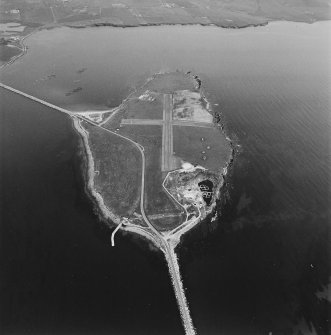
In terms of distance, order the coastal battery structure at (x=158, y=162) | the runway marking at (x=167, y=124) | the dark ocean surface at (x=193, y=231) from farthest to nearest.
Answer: the runway marking at (x=167, y=124) → the coastal battery structure at (x=158, y=162) → the dark ocean surface at (x=193, y=231)

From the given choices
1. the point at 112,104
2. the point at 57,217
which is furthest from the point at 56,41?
the point at 57,217

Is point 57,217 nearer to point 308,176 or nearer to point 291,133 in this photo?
point 308,176

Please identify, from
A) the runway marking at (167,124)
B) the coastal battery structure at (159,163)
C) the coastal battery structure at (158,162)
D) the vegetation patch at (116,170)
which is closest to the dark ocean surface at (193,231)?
the coastal battery structure at (158,162)

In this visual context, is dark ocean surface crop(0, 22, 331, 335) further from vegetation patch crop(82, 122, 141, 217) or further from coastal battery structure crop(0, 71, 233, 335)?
vegetation patch crop(82, 122, 141, 217)

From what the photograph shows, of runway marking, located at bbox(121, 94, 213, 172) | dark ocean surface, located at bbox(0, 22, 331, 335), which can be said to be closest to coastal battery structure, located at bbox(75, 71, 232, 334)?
runway marking, located at bbox(121, 94, 213, 172)

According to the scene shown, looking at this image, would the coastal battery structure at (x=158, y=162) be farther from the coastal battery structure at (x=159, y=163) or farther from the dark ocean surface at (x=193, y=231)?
the dark ocean surface at (x=193, y=231)

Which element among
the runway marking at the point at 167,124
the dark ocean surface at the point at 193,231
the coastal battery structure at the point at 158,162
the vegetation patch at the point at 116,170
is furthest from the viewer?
the runway marking at the point at 167,124
